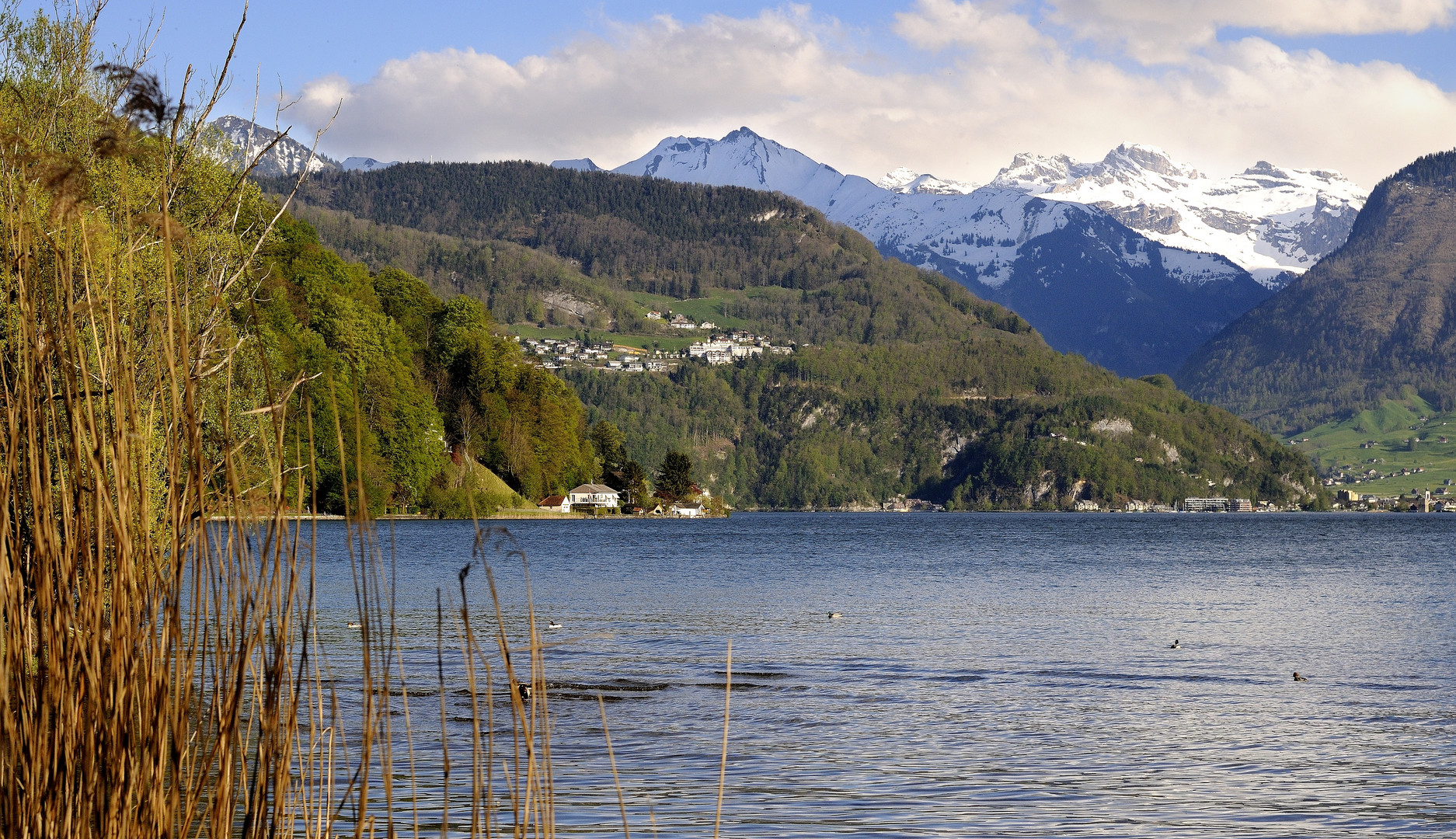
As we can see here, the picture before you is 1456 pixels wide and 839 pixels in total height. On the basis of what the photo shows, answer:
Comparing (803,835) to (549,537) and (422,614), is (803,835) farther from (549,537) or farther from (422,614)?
(549,537)

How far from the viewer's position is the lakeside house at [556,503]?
345ft

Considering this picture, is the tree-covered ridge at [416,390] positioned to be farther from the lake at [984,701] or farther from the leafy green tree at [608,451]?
the lake at [984,701]

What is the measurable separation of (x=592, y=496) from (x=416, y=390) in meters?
30.7

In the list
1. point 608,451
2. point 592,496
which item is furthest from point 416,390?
point 608,451

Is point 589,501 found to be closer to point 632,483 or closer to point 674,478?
point 632,483

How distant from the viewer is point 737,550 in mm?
72688

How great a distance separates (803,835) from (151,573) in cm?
771

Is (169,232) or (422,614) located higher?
(169,232)

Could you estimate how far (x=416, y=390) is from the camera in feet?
283

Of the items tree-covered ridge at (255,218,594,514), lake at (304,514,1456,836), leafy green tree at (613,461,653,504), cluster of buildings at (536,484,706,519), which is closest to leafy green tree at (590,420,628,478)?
leafy green tree at (613,461,653,504)

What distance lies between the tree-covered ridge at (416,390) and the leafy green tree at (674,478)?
16.2 m

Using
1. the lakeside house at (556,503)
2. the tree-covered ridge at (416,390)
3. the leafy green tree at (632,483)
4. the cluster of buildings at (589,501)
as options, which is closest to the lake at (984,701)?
the tree-covered ridge at (416,390)

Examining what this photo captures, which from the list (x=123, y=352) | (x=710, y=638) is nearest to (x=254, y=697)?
(x=123, y=352)

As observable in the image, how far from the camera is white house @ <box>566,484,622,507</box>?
112188 millimetres
